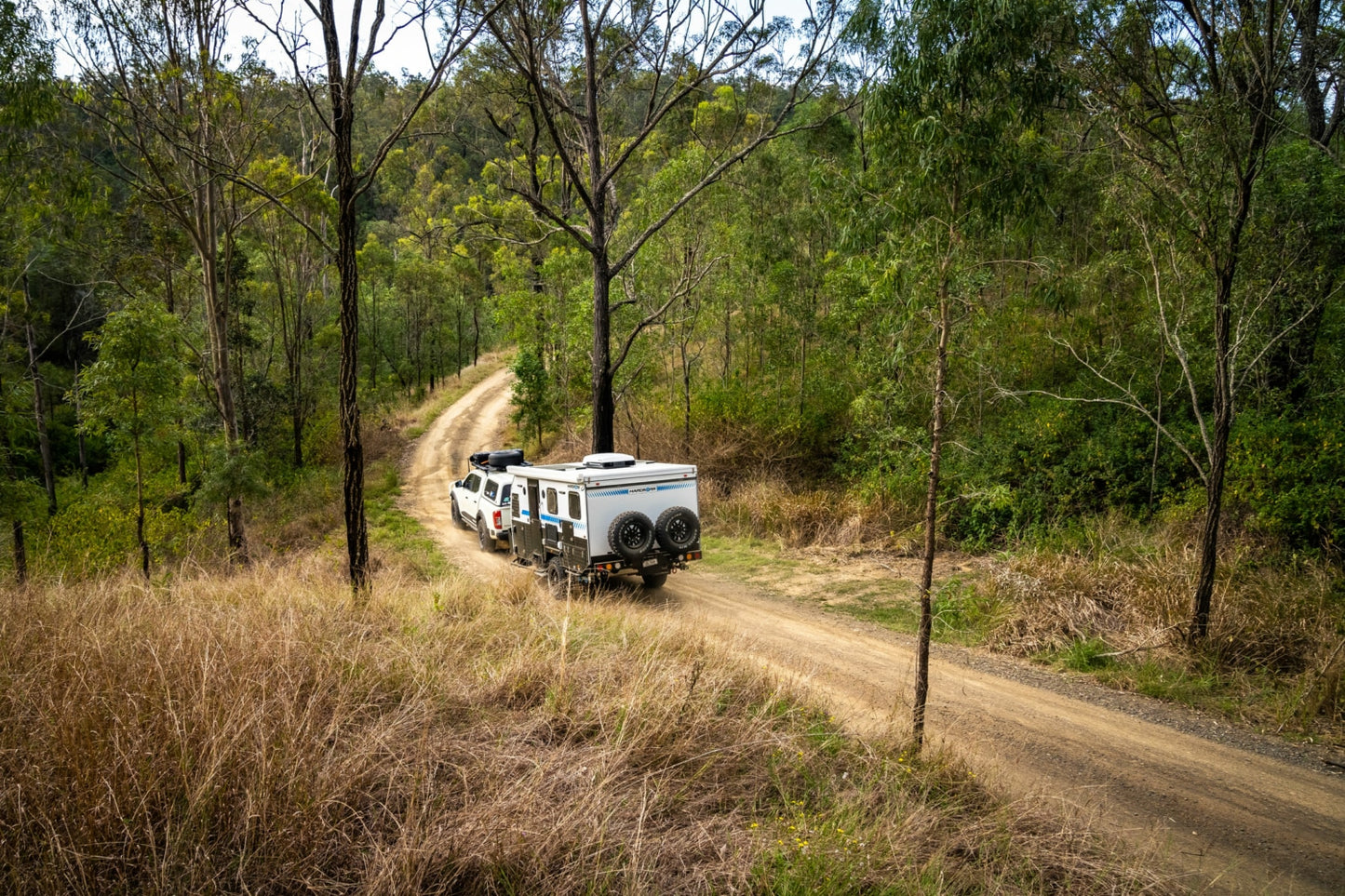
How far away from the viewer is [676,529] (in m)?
12.2

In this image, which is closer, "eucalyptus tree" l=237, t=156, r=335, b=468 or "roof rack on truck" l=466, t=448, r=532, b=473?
"roof rack on truck" l=466, t=448, r=532, b=473

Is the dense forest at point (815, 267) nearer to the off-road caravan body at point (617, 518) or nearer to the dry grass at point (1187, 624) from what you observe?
the dry grass at point (1187, 624)

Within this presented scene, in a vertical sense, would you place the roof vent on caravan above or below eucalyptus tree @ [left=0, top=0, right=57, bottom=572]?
below

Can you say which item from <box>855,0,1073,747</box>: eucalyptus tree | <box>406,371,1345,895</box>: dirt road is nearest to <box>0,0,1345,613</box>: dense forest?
<box>855,0,1073,747</box>: eucalyptus tree

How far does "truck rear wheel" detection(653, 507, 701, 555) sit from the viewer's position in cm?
1212

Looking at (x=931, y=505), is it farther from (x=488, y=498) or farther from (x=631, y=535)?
(x=488, y=498)

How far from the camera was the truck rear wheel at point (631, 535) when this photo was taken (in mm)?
11766

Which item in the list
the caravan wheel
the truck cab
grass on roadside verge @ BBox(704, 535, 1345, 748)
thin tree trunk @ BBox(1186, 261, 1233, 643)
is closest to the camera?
grass on roadside verge @ BBox(704, 535, 1345, 748)

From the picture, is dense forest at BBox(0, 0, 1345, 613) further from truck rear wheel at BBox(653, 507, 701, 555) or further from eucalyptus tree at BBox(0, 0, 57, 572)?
truck rear wheel at BBox(653, 507, 701, 555)

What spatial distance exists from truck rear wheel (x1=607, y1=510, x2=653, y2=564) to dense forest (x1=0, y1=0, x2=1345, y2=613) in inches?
173

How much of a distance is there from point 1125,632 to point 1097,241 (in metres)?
17.4

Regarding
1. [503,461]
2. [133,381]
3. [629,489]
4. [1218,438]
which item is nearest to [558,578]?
[629,489]

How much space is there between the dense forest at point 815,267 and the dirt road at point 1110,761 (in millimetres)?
2247

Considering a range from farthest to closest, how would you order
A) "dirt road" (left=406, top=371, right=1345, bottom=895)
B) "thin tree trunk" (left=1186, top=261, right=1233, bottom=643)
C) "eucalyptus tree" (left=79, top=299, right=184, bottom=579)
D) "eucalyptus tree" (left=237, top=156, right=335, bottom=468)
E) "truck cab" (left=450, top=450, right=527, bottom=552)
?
"eucalyptus tree" (left=237, top=156, right=335, bottom=468), "truck cab" (left=450, top=450, right=527, bottom=552), "eucalyptus tree" (left=79, top=299, right=184, bottom=579), "thin tree trunk" (left=1186, top=261, right=1233, bottom=643), "dirt road" (left=406, top=371, right=1345, bottom=895)
